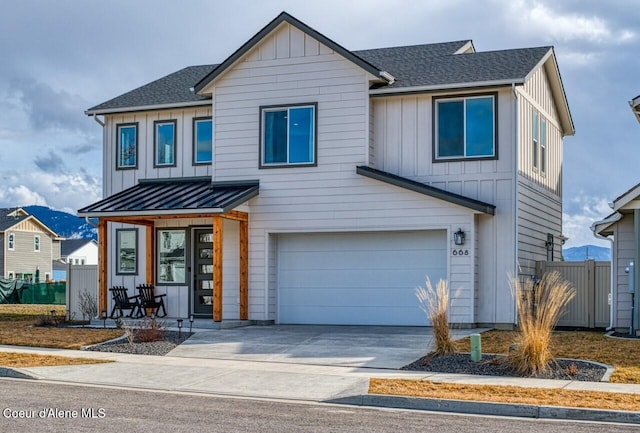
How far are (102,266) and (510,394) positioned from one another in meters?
13.7

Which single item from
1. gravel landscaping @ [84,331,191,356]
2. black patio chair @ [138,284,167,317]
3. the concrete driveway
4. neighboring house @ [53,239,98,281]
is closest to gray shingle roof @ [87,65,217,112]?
black patio chair @ [138,284,167,317]

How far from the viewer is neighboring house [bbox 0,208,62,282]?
61.1 meters

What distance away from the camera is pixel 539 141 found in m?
23.6

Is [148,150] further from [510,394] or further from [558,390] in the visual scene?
[558,390]

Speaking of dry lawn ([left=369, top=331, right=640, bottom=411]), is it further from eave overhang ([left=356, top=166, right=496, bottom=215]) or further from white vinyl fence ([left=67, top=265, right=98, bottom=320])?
white vinyl fence ([left=67, top=265, right=98, bottom=320])

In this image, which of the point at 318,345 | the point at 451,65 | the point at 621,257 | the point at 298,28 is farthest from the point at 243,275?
the point at 621,257

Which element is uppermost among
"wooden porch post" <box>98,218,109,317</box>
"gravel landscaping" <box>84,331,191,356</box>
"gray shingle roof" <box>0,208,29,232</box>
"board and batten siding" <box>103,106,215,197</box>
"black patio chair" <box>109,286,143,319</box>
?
"board and batten siding" <box>103,106,215,197</box>

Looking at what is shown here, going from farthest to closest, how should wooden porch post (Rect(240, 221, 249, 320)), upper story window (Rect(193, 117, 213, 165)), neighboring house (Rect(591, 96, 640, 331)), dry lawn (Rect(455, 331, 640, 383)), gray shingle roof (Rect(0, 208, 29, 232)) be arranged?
gray shingle roof (Rect(0, 208, 29, 232)), upper story window (Rect(193, 117, 213, 165)), wooden porch post (Rect(240, 221, 249, 320)), neighboring house (Rect(591, 96, 640, 331)), dry lawn (Rect(455, 331, 640, 383))

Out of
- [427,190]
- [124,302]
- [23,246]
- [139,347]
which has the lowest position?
[139,347]

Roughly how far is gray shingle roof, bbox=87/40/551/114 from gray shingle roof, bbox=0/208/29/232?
37.9 meters

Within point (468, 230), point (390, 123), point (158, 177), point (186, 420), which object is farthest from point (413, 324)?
point (186, 420)

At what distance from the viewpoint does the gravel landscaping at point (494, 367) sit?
45.1 feet

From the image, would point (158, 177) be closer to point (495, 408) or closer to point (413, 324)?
point (413, 324)

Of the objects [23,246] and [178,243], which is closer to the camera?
[178,243]
